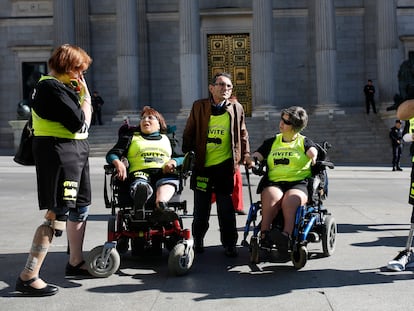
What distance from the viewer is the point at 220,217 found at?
6.73m

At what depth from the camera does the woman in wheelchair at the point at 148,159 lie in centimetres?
609

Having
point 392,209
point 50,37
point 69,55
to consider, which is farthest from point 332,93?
point 69,55

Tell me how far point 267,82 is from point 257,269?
23.1 metres

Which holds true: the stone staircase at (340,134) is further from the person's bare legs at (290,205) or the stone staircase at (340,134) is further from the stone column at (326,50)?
the person's bare legs at (290,205)

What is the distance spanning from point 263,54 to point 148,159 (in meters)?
22.5

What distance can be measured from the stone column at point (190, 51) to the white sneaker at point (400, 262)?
22083 mm

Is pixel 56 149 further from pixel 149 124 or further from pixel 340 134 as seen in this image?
pixel 340 134

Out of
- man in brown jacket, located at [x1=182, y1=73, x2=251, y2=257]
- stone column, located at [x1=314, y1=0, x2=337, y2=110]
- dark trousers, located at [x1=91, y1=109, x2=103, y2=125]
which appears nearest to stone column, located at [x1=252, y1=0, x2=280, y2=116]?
stone column, located at [x1=314, y1=0, x2=337, y2=110]

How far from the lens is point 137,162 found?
6457 mm

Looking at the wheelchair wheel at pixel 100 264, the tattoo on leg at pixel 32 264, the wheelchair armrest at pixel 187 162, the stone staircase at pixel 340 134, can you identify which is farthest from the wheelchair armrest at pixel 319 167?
the stone staircase at pixel 340 134

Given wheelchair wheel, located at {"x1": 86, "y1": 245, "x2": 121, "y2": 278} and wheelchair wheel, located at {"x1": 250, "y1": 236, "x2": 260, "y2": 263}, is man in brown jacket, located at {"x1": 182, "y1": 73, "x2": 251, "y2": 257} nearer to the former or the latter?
wheelchair wheel, located at {"x1": 250, "y1": 236, "x2": 260, "y2": 263}

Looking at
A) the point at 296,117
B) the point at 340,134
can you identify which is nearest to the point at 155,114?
the point at 296,117

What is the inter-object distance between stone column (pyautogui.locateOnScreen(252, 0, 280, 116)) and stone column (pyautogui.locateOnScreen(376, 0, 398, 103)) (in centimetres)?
542

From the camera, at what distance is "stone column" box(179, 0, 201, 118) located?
27.7m
